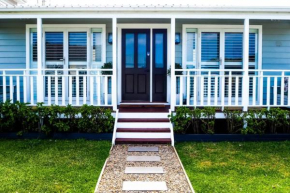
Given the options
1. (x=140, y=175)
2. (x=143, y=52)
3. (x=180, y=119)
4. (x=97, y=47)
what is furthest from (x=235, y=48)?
(x=140, y=175)

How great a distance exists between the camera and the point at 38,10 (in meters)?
7.16

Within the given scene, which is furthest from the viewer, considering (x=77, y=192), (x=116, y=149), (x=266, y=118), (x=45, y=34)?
(x=45, y=34)

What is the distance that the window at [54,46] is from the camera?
8.60 m

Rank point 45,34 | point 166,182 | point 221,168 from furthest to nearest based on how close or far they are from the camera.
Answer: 1. point 45,34
2. point 221,168
3. point 166,182

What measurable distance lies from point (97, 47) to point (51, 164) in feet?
13.9

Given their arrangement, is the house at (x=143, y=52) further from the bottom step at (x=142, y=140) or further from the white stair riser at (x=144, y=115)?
the bottom step at (x=142, y=140)

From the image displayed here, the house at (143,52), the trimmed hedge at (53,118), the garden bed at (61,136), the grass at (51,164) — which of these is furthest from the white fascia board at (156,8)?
the grass at (51,164)

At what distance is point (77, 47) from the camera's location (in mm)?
8625

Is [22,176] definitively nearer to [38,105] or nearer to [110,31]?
[38,105]

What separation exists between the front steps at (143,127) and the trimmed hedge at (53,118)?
1.04 ft

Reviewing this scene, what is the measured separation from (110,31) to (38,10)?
2044 millimetres

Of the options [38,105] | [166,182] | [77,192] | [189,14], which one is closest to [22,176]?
[77,192]

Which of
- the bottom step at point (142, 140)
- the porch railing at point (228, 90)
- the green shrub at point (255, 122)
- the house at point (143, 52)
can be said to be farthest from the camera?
the house at point (143, 52)

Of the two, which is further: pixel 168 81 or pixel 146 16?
pixel 168 81
